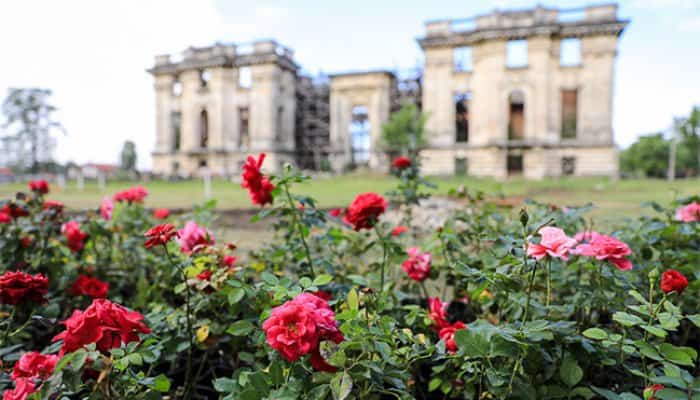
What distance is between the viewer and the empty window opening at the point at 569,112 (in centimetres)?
2411

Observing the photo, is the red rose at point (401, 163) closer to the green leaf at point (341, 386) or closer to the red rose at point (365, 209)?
the red rose at point (365, 209)

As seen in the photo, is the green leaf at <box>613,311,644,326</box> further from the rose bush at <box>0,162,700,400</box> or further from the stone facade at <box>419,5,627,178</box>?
the stone facade at <box>419,5,627,178</box>

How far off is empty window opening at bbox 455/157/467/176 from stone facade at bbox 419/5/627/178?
5 cm

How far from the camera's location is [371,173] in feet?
83.5

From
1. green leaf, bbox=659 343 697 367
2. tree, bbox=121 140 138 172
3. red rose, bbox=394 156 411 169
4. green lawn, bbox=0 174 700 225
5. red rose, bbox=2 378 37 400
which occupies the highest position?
tree, bbox=121 140 138 172

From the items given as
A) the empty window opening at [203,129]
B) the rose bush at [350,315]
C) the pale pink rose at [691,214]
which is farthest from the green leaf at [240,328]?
the empty window opening at [203,129]

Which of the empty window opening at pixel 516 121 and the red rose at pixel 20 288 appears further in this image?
the empty window opening at pixel 516 121

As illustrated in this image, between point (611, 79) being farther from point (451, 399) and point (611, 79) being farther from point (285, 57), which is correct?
point (451, 399)

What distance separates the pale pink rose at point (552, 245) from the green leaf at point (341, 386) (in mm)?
450

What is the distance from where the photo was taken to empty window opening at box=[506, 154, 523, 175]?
2386cm

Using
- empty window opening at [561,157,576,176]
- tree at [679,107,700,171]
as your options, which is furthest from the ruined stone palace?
tree at [679,107,700,171]

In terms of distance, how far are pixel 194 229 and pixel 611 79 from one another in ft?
82.1

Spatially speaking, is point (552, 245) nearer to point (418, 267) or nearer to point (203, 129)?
point (418, 267)

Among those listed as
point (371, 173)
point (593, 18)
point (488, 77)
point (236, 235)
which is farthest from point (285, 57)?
point (236, 235)
